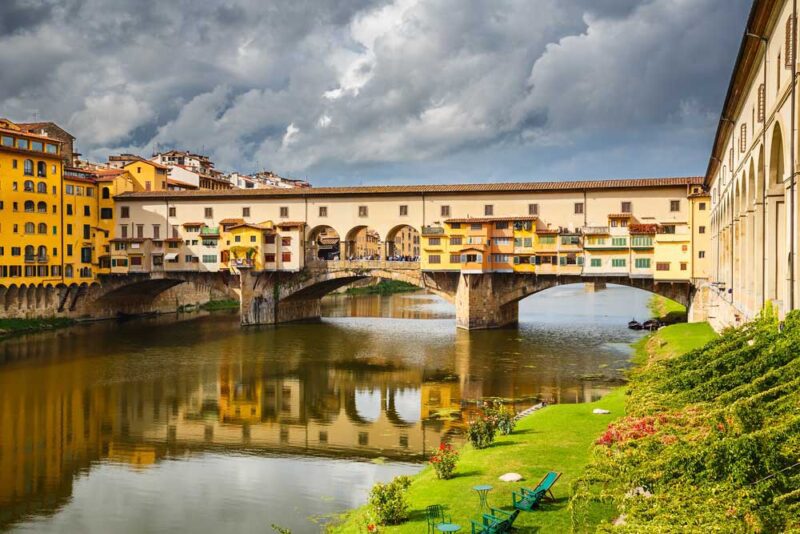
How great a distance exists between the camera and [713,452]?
9.98m

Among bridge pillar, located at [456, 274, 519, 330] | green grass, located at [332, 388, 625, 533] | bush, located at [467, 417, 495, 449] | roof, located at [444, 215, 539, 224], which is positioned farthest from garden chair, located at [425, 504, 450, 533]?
roof, located at [444, 215, 539, 224]

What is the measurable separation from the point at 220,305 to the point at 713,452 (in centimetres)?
7624

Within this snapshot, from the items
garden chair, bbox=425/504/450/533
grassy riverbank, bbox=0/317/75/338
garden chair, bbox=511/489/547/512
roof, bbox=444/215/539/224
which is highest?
roof, bbox=444/215/539/224

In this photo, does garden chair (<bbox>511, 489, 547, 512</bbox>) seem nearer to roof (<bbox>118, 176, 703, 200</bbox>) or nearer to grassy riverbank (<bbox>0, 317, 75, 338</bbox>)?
roof (<bbox>118, 176, 703, 200</bbox>)

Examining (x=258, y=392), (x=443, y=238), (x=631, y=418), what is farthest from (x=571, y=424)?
(x=443, y=238)

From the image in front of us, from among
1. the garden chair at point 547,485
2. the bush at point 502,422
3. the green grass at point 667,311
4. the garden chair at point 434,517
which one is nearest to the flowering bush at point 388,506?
the garden chair at point 434,517

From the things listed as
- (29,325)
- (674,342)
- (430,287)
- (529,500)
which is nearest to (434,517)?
(529,500)

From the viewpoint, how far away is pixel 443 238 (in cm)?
5803

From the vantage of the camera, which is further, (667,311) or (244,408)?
(667,311)

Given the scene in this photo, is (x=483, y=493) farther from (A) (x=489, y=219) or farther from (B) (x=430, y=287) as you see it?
(B) (x=430, y=287)

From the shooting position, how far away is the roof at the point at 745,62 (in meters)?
20.5

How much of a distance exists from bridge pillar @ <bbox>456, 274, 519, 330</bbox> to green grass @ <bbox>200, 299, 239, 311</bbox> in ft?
111

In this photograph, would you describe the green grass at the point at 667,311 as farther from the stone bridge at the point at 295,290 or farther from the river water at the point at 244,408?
the stone bridge at the point at 295,290

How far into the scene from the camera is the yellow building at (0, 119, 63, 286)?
5862 centimetres
